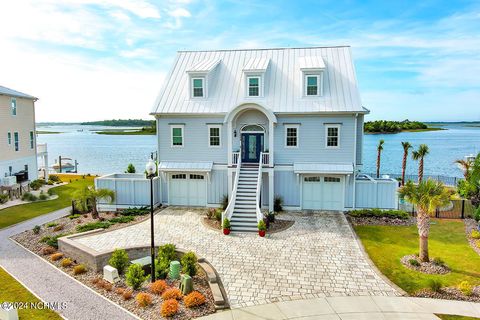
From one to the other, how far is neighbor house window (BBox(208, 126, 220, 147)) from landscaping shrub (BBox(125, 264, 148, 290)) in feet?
39.8

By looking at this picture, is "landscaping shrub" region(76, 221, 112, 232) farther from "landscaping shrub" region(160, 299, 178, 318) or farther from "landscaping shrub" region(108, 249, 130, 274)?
"landscaping shrub" region(160, 299, 178, 318)

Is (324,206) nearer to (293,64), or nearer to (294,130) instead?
(294,130)

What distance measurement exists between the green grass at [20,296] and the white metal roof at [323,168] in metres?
15.2

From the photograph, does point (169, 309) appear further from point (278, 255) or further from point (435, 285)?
point (435, 285)

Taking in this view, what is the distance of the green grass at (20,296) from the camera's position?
32.7 ft

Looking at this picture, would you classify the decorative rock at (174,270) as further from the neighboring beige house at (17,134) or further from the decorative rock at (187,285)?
the neighboring beige house at (17,134)

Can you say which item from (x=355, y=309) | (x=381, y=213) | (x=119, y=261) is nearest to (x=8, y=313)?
(x=119, y=261)

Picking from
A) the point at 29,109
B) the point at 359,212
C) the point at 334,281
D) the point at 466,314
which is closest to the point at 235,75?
the point at 359,212

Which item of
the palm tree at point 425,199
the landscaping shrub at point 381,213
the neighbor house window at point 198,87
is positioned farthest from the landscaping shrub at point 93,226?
the palm tree at point 425,199

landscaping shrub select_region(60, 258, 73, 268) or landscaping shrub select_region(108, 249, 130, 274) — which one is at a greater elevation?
landscaping shrub select_region(108, 249, 130, 274)

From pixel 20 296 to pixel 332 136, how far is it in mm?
17778

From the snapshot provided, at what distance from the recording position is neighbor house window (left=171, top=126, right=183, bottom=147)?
2312 centimetres

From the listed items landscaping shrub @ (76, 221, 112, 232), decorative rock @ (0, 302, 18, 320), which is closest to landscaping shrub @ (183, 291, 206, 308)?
decorative rock @ (0, 302, 18, 320)

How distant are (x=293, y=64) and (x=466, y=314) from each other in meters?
18.5
